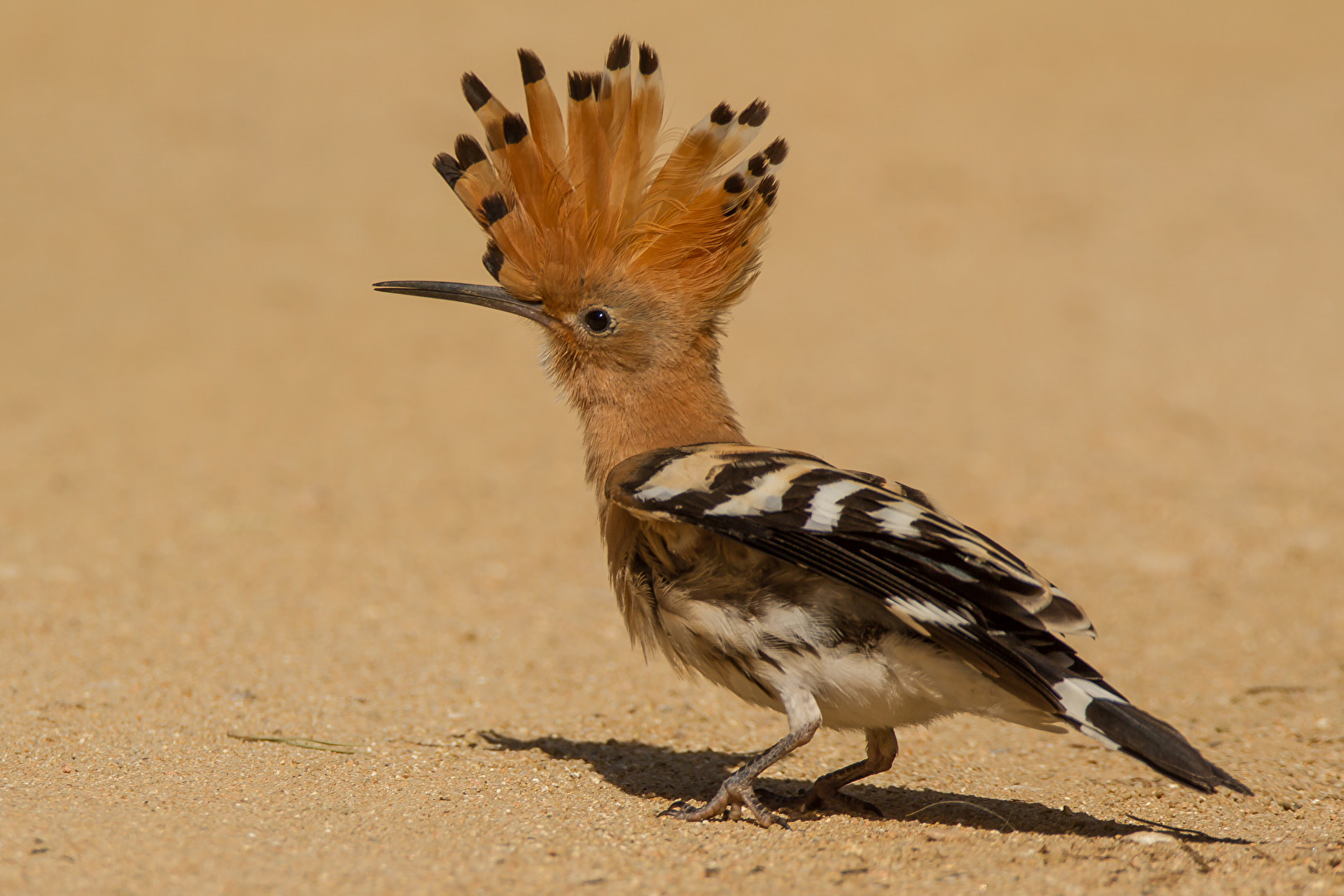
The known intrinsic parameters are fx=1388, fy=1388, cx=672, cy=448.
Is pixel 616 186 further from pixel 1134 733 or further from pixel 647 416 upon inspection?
pixel 1134 733

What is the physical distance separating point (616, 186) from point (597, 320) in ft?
1.45

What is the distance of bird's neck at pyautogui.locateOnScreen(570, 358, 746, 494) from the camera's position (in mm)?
4488

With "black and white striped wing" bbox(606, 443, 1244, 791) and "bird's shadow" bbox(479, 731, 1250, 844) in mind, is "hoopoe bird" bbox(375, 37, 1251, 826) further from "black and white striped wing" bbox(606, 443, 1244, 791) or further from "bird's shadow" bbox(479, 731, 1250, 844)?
"bird's shadow" bbox(479, 731, 1250, 844)

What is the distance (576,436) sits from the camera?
9.22 meters

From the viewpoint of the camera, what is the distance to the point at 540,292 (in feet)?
15.2

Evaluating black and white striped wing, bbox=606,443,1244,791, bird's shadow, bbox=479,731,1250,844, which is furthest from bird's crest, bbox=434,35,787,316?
bird's shadow, bbox=479,731,1250,844

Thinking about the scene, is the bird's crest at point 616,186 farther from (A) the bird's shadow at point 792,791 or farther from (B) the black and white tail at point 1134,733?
(B) the black and white tail at point 1134,733

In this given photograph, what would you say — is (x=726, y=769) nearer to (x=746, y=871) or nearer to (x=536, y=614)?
(x=746, y=871)

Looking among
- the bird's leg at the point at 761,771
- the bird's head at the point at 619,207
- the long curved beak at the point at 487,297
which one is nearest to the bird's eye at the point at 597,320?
the bird's head at the point at 619,207

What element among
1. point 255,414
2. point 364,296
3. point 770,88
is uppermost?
point 770,88

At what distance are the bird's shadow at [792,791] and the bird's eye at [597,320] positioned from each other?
142 centimetres

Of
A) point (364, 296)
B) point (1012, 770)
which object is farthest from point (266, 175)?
point (1012, 770)

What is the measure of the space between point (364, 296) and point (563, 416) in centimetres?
260

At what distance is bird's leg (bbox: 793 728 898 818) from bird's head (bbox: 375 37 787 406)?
1.35 meters
